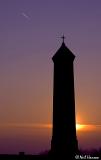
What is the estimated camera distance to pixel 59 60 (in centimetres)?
4541

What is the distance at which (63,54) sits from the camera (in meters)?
45.4

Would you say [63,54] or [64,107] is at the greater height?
[63,54]

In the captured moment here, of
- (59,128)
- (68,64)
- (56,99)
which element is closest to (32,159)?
(59,128)

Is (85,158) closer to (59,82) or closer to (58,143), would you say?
(58,143)

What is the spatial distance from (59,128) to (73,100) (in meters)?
3.67

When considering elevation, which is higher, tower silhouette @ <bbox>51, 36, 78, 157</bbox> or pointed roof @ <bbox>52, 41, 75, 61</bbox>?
pointed roof @ <bbox>52, 41, 75, 61</bbox>

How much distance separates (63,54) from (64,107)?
617cm

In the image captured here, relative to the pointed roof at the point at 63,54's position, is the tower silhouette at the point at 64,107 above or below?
below

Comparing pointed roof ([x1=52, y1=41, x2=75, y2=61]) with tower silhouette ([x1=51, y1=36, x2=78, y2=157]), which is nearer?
tower silhouette ([x1=51, y1=36, x2=78, y2=157])

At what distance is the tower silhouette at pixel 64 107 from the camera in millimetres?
43344

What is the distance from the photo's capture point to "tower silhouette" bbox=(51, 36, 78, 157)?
43344 millimetres

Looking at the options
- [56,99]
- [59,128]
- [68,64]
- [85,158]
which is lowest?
[85,158]

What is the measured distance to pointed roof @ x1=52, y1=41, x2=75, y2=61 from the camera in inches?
1788

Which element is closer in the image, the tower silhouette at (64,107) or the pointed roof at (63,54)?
the tower silhouette at (64,107)
